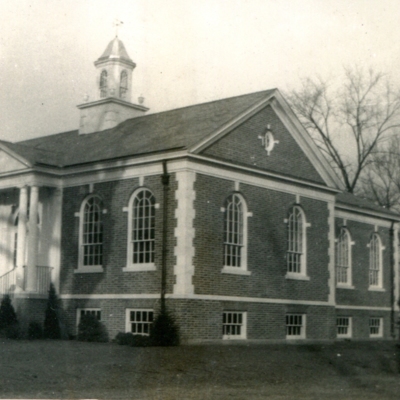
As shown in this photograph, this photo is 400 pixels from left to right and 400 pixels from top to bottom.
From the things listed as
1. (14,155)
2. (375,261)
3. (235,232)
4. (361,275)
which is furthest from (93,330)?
(375,261)

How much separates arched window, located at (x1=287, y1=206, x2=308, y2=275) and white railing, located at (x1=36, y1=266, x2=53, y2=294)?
825cm

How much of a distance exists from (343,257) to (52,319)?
12826 mm

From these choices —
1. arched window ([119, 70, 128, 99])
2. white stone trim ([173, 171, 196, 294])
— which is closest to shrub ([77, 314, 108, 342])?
white stone trim ([173, 171, 196, 294])

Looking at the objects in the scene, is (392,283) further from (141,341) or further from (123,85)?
(141,341)

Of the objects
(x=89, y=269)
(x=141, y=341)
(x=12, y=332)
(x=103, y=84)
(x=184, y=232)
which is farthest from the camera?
(x=103, y=84)

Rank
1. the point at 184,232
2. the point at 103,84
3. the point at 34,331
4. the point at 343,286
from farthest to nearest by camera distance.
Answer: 1. the point at 103,84
2. the point at 343,286
3. the point at 34,331
4. the point at 184,232

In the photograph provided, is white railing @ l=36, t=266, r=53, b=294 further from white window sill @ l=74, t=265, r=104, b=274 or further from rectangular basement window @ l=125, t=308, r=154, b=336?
rectangular basement window @ l=125, t=308, r=154, b=336

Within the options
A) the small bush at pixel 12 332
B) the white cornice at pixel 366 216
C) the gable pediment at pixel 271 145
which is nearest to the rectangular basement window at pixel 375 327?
the white cornice at pixel 366 216

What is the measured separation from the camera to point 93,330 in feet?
77.0

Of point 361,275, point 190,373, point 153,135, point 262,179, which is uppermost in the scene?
point 153,135

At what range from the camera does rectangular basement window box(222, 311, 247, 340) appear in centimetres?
2305

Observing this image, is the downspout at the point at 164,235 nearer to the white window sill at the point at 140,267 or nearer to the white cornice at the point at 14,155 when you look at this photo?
the white window sill at the point at 140,267

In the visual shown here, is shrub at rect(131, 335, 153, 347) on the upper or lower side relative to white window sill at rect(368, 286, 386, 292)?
lower

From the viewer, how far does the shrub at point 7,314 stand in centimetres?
2391
